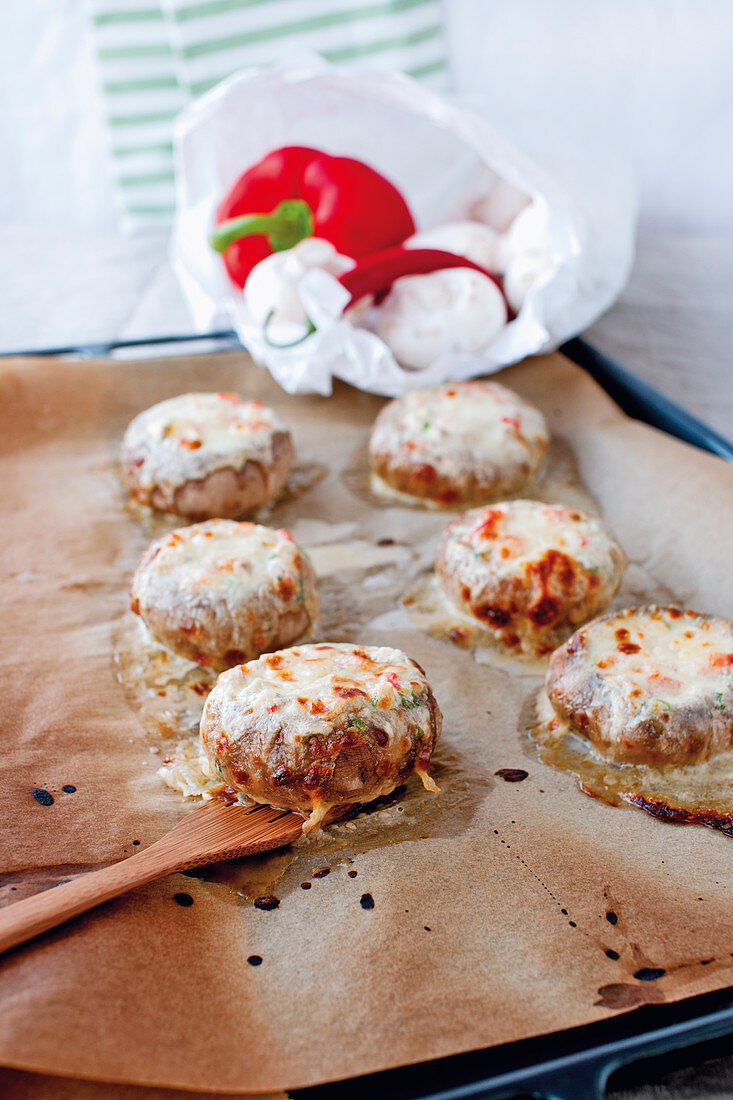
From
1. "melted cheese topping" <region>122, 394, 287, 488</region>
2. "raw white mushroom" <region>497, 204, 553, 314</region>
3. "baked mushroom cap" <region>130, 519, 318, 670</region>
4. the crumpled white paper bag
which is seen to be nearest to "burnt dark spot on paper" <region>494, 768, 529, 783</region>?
"baked mushroom cap" <region>130, 519, 318, 670</region>

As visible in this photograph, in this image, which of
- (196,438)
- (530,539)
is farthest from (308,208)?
(530,539)

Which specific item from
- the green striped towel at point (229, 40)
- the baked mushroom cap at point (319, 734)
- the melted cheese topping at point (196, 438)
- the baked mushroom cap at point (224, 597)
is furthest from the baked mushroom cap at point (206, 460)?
the green striped towel at point (229, 40)

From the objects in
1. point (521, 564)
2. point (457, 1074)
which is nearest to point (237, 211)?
point (521, 564)

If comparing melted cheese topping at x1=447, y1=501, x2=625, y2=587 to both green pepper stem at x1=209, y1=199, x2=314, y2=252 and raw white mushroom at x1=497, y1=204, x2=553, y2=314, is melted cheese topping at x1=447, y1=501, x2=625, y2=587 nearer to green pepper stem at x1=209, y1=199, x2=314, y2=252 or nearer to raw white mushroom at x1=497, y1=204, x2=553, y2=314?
raw white mushroom at x1=497, y1=204, x2=553, y2=314

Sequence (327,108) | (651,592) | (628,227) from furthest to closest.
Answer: (327,108), (628,227), (651,592)

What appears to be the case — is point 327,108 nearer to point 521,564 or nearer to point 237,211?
point 237,211
